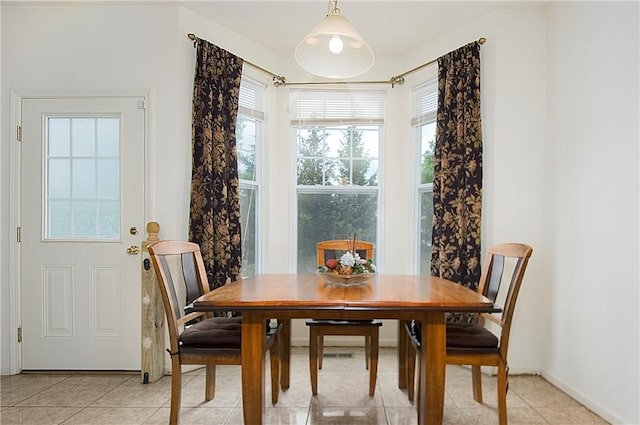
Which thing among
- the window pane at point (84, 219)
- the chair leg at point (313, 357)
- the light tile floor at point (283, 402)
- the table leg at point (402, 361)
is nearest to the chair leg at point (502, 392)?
the light tile floor at point (283, 402)

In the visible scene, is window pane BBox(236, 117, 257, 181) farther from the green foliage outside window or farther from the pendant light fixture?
the pendant light fixture

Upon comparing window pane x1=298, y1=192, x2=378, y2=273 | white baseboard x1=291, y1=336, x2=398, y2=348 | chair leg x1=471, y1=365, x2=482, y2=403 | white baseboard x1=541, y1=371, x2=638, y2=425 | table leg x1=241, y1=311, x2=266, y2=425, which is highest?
window pane x1=298, y1=192, x2=378, y2=273

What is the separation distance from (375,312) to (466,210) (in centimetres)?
154

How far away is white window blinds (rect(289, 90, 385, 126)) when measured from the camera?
3.63 metres

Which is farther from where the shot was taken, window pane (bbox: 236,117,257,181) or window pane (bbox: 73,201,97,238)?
window pane (bbox: 236,117,257,181)

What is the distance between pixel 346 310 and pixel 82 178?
2329 millimetres

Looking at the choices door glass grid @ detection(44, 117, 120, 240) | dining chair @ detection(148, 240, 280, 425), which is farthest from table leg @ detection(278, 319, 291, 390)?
door glass grid @ detection(44, 117, 120, 240)

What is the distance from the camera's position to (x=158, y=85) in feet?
9.42

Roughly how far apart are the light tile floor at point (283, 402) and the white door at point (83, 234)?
0.74 feet

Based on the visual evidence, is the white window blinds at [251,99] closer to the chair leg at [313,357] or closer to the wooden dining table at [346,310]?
the wooden dining table at [346,310]

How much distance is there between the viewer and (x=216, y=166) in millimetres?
2955

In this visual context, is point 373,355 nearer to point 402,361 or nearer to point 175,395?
point 402,361

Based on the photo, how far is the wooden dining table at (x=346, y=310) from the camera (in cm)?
A: 174

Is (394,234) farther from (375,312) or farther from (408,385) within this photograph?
(375,312)
